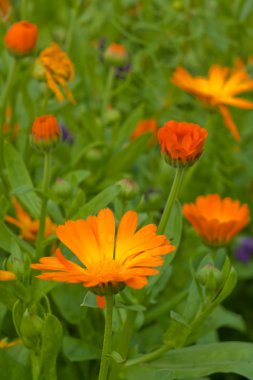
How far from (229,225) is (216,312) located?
248 millimetres

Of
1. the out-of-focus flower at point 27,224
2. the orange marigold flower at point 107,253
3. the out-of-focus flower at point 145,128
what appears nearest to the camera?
the orange marigold flower at point 107,253

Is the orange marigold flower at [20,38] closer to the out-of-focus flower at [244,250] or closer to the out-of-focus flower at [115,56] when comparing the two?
the out-of-focus flower at [115,56]

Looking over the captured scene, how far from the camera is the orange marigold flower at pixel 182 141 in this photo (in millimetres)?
967

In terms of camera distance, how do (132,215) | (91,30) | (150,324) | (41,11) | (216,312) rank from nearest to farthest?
(132,215) → (216,312) → (150,324) → (91,30) → (41,11)

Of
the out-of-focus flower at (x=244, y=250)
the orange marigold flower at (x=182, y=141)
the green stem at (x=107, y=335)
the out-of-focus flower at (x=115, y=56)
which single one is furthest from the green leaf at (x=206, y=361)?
the out-of-focus flower at (x=115, y=56)

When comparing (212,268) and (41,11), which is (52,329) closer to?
(212,268)

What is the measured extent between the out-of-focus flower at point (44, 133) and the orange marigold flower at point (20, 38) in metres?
0.24

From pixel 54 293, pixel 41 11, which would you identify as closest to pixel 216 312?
pixel 54 293

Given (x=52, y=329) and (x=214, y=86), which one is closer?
(x=52, y=329)

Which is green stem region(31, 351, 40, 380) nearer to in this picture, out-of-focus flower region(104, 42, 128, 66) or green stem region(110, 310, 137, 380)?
green stem region(110, 310, 137, 380)

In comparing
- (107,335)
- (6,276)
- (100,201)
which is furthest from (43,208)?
(107,335)

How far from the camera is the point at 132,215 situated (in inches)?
36.4

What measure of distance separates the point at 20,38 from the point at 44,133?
0.86ft

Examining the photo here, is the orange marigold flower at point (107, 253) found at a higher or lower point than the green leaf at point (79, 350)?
higher
